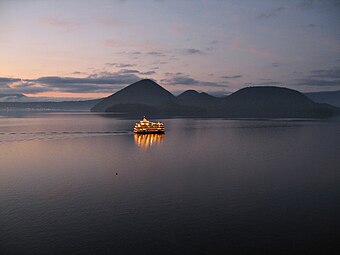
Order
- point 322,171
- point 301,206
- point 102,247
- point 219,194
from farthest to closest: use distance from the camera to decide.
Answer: point 322,171 → point 219,194 → point 301,206 → point 102,247

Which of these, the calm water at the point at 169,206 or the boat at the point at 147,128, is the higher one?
the boat at the point at 147,128

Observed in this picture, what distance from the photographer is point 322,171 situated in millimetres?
56875

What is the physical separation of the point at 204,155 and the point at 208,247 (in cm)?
5008

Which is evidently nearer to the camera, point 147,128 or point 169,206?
point 169,206

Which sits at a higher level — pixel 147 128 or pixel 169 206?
pixel 147 128

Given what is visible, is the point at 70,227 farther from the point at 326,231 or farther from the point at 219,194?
the point at 326,231

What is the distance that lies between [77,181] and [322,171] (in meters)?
44.0

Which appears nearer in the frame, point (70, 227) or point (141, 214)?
point (70, 227)

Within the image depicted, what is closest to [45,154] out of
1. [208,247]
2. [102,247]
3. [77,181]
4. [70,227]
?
[77,181]

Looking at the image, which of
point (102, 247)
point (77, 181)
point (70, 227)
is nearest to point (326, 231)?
point (102, 247)

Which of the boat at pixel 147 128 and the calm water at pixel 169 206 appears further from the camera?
the boat at pixel 147 128

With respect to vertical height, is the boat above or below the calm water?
above

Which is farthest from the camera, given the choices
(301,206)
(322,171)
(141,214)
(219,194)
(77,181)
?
(322,171)

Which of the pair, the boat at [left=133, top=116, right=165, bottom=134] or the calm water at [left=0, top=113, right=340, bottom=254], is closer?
the calm water at [left=0, top=113, right=340, bottom=254]
